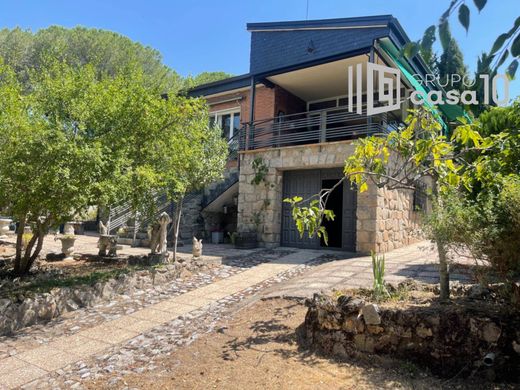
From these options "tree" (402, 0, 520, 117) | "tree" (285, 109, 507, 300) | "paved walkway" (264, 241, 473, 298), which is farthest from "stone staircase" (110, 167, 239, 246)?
"tree" (402, 0, 520, 117)

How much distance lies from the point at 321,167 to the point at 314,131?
127 centimetres

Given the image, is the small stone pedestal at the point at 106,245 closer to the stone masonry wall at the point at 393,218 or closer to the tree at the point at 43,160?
the tree at the point at 43,160

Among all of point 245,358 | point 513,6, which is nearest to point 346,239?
point 245,358

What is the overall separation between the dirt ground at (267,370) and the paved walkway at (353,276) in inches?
68.6

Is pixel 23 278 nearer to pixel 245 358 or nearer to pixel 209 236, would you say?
pixel 245 358

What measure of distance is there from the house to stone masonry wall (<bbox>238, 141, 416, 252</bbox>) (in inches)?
1.3

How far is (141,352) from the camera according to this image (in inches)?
176

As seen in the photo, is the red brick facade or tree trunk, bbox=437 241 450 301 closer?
tree trunk, bbox=437 241 450 301

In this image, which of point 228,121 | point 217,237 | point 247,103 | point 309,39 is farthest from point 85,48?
point 217,237

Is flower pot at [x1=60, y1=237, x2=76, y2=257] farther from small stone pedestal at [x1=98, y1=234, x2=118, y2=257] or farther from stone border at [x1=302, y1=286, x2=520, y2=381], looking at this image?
stone border at [x1=302, y1=286, x2=520, y2=381]

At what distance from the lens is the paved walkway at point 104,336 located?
4.03 metres

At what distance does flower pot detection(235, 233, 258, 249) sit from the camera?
12.4 metres

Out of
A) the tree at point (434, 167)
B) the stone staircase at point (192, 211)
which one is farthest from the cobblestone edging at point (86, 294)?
the stone staircase at point (192, 211)

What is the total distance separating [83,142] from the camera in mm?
5855
